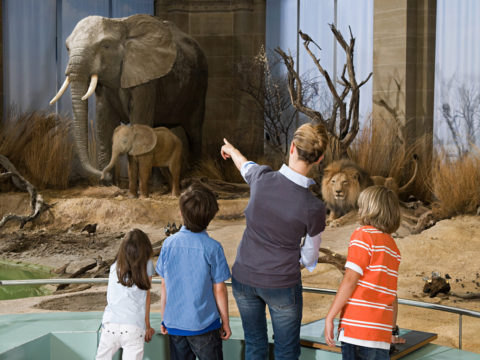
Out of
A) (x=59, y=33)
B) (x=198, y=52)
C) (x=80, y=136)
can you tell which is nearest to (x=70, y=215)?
(x=80, y=136)

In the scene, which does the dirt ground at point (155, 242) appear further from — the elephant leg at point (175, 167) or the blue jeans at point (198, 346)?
the blue jeans at point (198, 346)

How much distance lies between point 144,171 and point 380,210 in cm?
688

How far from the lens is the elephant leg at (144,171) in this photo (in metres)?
9.07

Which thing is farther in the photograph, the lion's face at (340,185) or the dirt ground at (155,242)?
the lion's face at (340,185)

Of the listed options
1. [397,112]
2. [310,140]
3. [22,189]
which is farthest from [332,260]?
[22,189]

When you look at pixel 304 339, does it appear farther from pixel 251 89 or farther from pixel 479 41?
pixel 251 89

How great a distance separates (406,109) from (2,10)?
6728 mm

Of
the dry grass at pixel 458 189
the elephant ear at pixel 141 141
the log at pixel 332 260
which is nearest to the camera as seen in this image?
the log at pixel 332 260

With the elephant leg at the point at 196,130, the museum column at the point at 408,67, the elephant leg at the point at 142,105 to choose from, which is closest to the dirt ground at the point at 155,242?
the elephant leg at the point at 142,105

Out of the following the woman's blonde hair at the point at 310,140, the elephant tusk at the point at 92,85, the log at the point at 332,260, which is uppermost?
the elephant tusk at the point at 92,85

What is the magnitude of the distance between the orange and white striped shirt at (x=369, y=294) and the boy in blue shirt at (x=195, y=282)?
0.50 meters

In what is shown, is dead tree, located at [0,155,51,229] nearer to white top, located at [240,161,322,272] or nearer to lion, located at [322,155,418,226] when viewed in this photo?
lion, located at [322,155,418,226]

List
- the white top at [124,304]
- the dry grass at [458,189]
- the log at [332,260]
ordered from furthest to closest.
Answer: the dry grass at [458,189] → the log at [332,260] → the white top at [124,304]

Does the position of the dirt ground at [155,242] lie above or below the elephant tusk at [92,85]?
below
